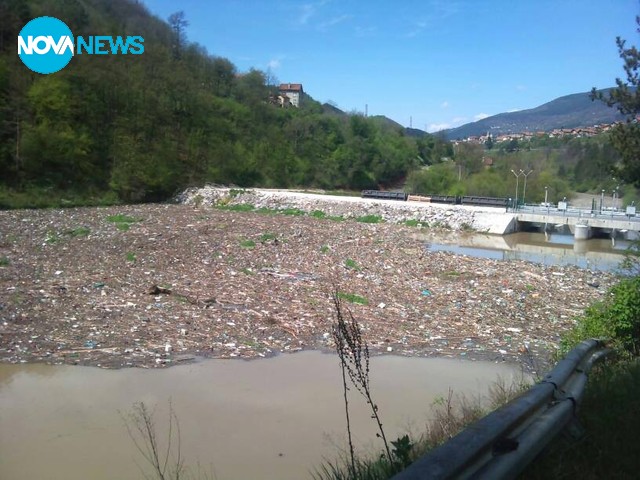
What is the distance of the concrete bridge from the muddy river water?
23.5 meters

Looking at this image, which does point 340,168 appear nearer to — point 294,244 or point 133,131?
point 133,131

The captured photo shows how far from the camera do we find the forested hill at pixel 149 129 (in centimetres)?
3238

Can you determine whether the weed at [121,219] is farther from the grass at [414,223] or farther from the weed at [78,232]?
the grass at [414,223]

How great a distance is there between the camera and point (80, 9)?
46.7 metres

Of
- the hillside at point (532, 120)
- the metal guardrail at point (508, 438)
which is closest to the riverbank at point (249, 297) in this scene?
the metal guardrail at point (508, 438)

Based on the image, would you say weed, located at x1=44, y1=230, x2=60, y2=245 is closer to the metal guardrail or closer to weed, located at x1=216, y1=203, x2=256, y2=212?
the metal guardrail

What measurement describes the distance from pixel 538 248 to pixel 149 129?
29.6 m

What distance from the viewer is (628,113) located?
7.15 meters

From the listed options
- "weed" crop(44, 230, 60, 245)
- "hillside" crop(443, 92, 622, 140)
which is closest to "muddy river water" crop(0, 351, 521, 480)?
"weed" crop(44, 230, 60, 245)

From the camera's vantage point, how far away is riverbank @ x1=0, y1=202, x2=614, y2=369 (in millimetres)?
7840

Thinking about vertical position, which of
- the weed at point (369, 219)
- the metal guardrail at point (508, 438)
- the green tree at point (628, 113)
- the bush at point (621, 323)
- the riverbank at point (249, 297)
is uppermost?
the green tree at point (628, 113)

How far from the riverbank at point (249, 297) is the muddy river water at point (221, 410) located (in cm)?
44

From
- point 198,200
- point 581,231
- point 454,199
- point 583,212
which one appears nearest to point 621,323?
point 581,231

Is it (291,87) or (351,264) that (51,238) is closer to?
(351,264)
